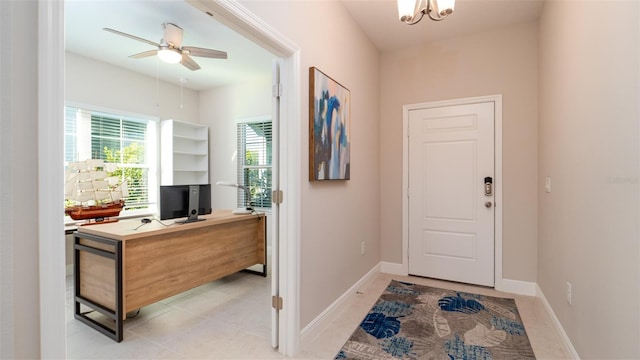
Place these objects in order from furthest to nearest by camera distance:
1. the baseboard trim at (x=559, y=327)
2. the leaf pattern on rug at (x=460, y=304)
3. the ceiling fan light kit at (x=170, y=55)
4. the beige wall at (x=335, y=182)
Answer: the ceiling fan light kit at (x=170, y=55) → the leaf pattern on rug at (x=460, y=304) → the beige wall at (x=335, y=182) → the baseboard trim at (x=559, y=327)

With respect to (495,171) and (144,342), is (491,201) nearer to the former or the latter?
(495,171)

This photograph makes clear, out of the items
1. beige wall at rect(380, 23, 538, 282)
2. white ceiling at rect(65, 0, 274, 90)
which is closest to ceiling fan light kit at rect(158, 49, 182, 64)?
white ceiling at rect(65, 0, 274, 90)

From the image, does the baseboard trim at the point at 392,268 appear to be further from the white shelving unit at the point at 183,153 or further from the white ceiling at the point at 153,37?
the white shelving unit at the point at 183,153

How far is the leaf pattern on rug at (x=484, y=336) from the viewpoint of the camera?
210 centimetres

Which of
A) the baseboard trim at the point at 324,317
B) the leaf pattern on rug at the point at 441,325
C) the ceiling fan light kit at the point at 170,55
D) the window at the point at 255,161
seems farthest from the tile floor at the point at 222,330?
the ceiling fan light kit at the point at 170,55

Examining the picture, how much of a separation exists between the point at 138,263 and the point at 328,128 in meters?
1.81

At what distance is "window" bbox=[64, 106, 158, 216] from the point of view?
13.0 feet

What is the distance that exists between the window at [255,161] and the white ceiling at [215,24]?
1.16 m

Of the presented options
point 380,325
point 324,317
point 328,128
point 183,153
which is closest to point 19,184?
point 328,128

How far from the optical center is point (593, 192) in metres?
1.62

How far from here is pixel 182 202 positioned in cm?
287

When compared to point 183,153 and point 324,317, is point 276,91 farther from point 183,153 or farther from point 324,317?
point 183,153

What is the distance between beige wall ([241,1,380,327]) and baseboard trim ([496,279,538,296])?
1.36 metres

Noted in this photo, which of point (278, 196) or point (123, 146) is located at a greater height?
point (123, 146)
